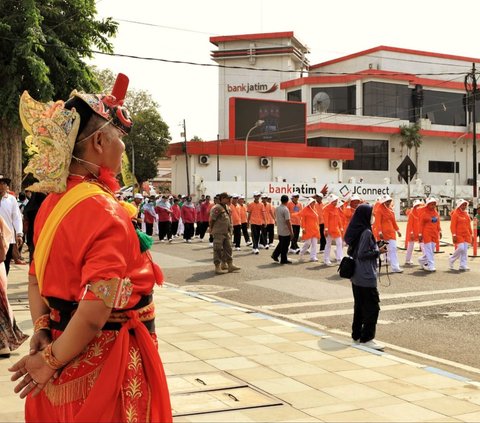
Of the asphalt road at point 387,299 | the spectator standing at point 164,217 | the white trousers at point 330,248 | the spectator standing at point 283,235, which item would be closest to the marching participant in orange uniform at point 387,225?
the asphalt road at point 387,299

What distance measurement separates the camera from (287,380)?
18.6 feet

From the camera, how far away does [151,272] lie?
2.54 m

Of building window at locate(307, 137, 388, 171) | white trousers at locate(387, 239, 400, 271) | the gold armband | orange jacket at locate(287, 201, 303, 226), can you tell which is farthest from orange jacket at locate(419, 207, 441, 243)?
building window at locate(307, 137, 388, 171)

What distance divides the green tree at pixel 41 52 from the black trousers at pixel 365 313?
12009mm

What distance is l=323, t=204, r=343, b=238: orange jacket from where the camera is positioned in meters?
17.3

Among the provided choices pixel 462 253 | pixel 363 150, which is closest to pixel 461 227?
pixel 462 253

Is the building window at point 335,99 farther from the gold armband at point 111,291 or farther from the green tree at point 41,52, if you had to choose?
the gold armband at point 111,291

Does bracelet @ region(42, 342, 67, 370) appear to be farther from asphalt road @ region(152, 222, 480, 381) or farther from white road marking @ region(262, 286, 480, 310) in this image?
white road marking @ region(262, 286, 480, 310)

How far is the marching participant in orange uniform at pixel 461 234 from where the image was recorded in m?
15.3

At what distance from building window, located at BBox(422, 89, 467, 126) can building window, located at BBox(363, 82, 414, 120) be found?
2.39 m

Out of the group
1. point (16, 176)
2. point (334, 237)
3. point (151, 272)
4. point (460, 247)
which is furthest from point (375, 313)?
point (16, 176)

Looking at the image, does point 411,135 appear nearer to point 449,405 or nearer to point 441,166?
point 441,166

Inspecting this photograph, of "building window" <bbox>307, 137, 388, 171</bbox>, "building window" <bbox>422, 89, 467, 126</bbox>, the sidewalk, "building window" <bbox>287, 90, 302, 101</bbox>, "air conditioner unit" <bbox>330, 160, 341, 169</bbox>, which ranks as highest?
"building window" <bbox>287, 90, 302, 101</bbox>

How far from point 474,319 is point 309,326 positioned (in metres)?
2.41
